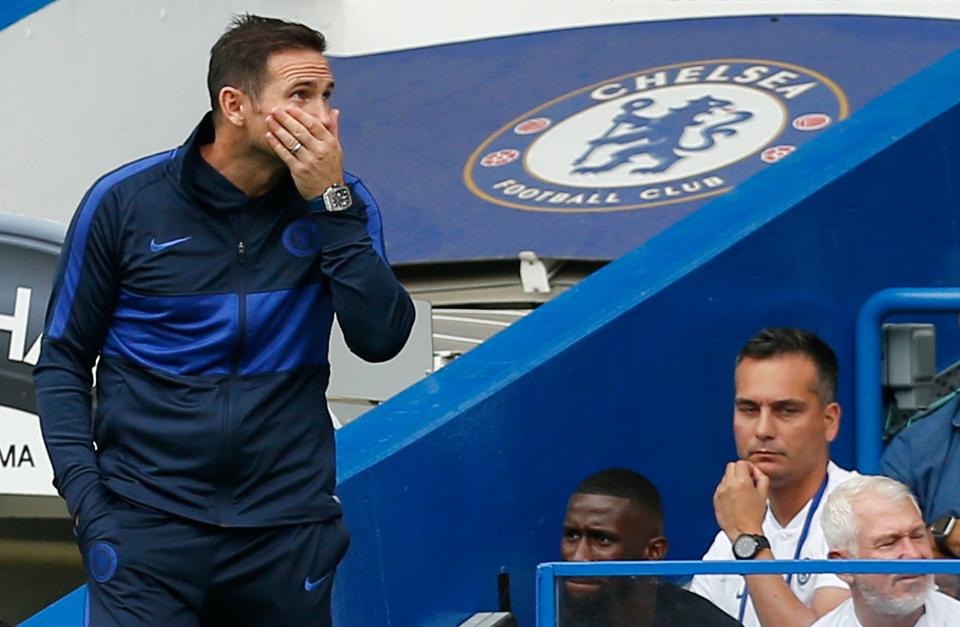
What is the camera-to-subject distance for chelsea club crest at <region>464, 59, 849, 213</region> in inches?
262

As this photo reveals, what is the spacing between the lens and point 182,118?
24.2 ft

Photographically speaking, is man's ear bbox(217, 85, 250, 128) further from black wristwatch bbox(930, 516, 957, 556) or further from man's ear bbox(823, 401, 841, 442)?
black wristwatch bbox(930, 516, 957, 556)

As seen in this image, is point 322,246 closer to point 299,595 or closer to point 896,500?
point 299,595

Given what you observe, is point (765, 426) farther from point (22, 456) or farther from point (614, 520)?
point (22, 456)

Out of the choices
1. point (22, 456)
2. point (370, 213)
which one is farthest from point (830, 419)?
point (22, 456)

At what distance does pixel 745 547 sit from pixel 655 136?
371cm

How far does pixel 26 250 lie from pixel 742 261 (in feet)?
8.72

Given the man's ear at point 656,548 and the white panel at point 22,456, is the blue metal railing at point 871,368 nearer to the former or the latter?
the man's ear at point 656,548

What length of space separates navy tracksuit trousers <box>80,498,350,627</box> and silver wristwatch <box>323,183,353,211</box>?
464 millimetres

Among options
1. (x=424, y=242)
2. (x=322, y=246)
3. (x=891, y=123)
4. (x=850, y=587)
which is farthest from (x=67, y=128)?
(x=850, y=587)

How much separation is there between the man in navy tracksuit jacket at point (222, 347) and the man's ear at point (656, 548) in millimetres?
1122

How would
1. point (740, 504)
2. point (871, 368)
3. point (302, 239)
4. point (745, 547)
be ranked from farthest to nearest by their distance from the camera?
1. point (871, 368)
2. point (740, 504)
3. point (745, 547)
4. point (302, 239)

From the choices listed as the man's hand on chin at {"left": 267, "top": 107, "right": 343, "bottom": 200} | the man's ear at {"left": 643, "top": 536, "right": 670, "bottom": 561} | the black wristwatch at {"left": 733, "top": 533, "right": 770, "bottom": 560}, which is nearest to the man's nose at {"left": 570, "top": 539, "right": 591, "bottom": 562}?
the man's ear at {"left": 643, "top": 536, "right": 670, "bottom": 561}

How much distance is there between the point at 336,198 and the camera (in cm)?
272
